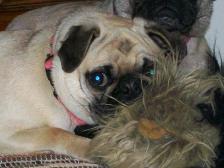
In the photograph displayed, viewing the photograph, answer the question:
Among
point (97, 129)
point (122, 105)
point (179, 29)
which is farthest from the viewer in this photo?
point (179, 29)

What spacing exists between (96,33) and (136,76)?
0.22 m

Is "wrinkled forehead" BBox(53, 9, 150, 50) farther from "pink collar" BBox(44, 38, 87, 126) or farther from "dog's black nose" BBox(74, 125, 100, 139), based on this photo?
"dog's black nose" BBox(74, 125, 100, 139)

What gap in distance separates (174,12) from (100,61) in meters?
0.61

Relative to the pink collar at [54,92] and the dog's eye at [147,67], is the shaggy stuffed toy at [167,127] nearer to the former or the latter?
the dog's eye at [147,67]

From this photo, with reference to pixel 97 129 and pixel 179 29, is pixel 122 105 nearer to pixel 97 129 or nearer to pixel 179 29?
pixel 97 129

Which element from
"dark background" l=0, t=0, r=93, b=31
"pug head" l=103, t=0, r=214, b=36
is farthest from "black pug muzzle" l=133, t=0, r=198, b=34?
"dark background" l=0, t=0, r=93, b=31

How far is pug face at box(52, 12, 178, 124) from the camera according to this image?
5.52ft

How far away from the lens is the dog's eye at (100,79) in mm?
1710

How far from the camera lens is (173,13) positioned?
85.5 inches

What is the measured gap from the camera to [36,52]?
194 cm

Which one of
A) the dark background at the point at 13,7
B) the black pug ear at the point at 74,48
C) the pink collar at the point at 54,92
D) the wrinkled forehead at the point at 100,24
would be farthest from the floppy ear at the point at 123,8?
the dark background at the point at 13,7

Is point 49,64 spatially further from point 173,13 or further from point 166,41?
point 173,13

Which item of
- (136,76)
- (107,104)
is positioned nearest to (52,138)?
(107,104)

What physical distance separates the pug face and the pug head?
307 millimetres
